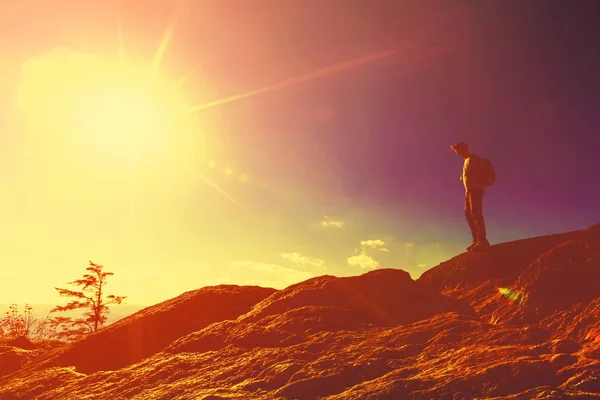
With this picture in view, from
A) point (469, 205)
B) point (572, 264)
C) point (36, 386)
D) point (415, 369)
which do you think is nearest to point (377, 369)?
point (415, 369)

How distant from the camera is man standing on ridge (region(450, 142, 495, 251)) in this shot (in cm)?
1625

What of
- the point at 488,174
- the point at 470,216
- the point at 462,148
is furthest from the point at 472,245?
the point at 462,148

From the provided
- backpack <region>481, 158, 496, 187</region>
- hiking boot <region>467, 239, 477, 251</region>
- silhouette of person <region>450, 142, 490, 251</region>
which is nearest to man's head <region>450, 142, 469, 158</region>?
silhouette of person <region>450, 142, 490, 251</region>

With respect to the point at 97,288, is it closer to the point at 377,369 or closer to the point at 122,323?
the point at 122,323

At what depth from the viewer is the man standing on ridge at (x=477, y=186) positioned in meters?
16.2

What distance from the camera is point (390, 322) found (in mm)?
10812

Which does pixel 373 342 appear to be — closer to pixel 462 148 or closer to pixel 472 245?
pixel 472 245

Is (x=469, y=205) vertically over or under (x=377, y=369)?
over

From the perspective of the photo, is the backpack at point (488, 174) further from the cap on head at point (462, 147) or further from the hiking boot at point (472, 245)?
the hiking boot at point (472, 245)

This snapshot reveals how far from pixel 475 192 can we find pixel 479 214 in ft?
3.18

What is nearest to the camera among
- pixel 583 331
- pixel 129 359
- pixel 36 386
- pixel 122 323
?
pixel 583 331

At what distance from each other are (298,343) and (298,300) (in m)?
3.32

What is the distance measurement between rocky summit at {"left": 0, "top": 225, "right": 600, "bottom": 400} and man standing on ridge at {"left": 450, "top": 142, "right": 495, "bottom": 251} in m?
0.91

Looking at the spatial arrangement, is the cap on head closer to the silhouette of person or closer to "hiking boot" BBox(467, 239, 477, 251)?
the silhouette of person
